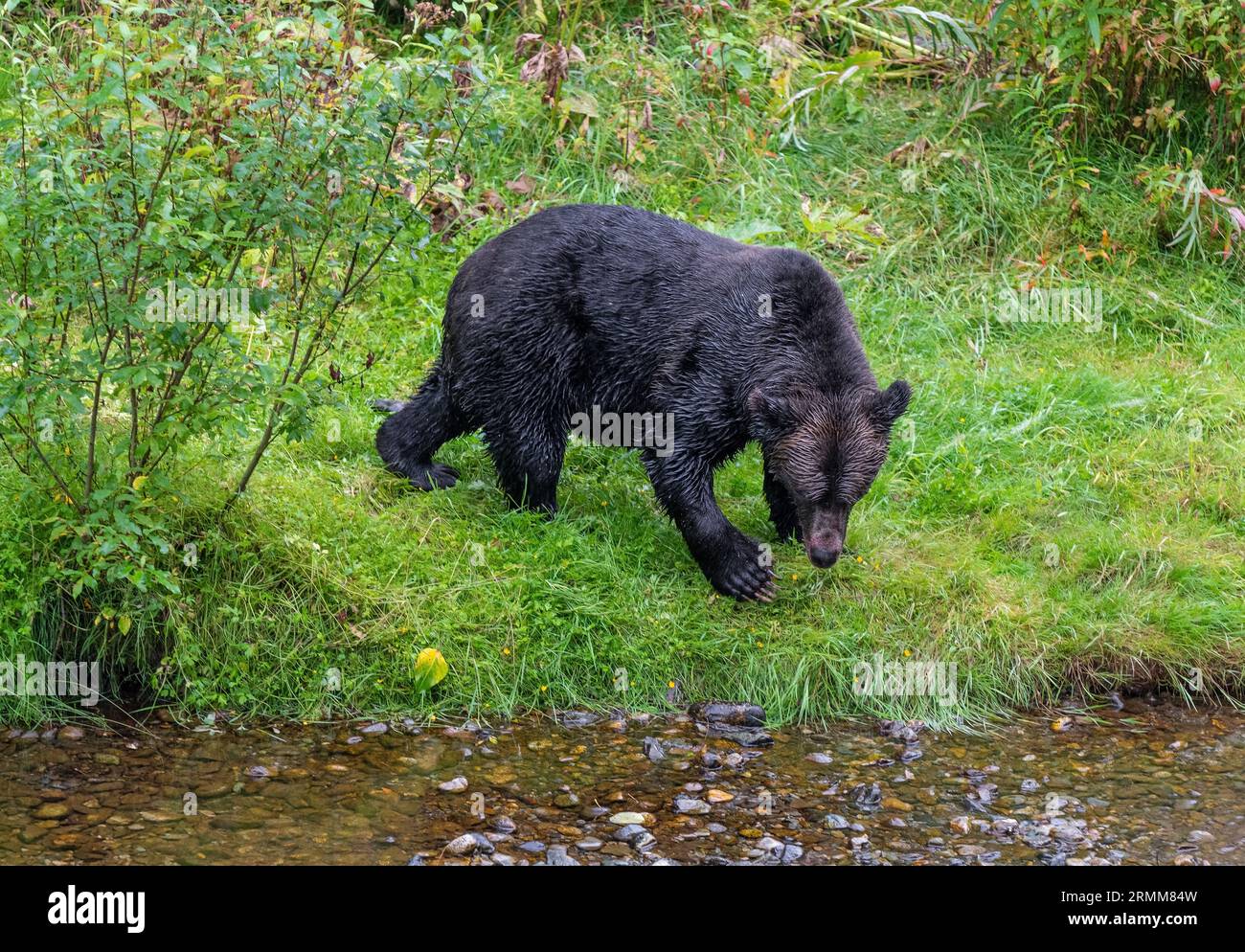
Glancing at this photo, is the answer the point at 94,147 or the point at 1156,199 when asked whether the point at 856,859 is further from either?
→ the point at 1156,199

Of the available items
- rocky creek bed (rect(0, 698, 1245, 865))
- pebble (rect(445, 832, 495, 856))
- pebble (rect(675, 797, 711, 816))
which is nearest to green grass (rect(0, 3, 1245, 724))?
rocky creek bed (rect(0, 698, 1245, 865))

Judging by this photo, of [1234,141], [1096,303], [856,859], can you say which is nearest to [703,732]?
[856,859]

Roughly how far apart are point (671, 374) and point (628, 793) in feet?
7.35

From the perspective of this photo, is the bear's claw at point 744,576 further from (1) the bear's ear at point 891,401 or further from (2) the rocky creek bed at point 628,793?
(1) the bear's ear at point 891,401

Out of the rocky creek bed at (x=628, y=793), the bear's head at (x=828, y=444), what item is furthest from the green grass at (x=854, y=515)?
the bear's head at (x=828, y=444)

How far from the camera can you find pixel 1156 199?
32.5ft

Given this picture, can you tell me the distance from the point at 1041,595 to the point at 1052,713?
679mm

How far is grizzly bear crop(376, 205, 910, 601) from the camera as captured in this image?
267 inches

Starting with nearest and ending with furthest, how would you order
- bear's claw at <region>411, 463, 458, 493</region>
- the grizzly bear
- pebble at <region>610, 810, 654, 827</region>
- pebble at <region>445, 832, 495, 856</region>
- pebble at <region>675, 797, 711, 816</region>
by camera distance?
1. pebble at <region>445, 832, 495, 856</region>
2. pebble at <region>610, 810, 654, 827</region>
3. pebble at <region>675, 797, 711, 816</region>
4. the grizzly bear
5. bear's claw at <region>411, 463, 458, 493</region>

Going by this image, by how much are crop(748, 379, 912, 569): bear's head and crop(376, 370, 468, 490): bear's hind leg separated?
178 cm

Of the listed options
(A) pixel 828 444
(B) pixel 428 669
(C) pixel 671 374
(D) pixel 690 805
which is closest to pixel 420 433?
(C) pixel 671 374

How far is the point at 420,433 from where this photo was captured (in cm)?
770

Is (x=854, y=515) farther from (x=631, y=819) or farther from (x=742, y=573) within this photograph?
(x=631, y=819)

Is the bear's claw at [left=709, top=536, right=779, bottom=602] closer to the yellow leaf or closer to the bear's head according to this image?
the bear's head
